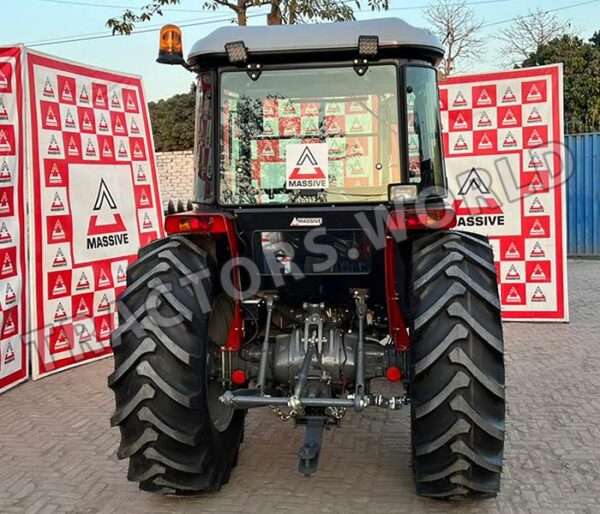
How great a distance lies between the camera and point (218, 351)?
4.04 meters

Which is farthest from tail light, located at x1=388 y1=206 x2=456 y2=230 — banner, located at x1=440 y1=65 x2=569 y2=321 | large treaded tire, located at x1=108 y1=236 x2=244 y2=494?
banner, located at x1=440 y1=65 x2=569 y2=321

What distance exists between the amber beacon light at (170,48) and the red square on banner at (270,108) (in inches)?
20.9

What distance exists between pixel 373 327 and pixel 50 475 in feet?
7.07

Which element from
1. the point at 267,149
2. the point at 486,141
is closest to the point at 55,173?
the point at 267,149

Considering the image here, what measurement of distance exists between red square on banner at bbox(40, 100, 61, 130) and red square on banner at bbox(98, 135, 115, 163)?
601mm

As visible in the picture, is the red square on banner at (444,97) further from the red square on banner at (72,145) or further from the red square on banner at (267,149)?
the red square on banner at (267,149)

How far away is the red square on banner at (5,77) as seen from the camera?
19.7 feet

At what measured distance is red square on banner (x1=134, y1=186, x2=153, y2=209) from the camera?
7594mm

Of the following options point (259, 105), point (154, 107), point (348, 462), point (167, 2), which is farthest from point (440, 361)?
point (154, 107)

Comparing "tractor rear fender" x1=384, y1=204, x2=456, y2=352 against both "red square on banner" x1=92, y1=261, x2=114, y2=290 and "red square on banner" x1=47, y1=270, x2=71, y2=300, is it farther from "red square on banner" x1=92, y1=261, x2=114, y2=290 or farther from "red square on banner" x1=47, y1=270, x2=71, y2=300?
"red square on banner" x1=92, y1=261, x2=114, y2=290

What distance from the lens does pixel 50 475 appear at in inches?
167

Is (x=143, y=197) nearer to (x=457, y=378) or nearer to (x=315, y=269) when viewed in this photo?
(x=315, y=269)

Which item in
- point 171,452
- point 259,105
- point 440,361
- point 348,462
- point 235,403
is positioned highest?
point 259,105

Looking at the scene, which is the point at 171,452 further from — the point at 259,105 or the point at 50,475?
the point at 259,105
